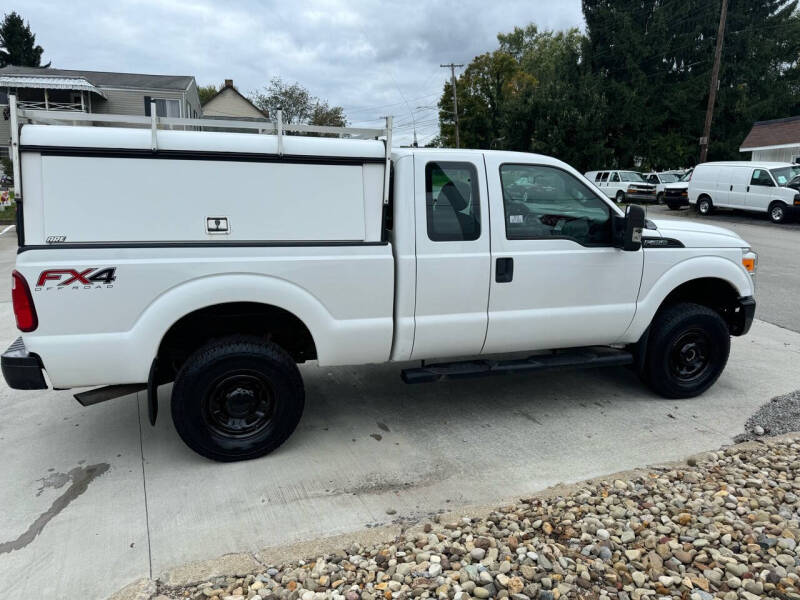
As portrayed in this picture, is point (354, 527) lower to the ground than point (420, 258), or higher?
lower

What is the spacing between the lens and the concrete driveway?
3119 mm

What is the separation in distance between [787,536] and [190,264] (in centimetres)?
347

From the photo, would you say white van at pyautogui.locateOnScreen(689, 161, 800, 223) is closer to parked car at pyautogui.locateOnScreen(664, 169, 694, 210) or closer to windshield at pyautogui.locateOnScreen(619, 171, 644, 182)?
parked car at pyautogui.locateOnScreen(664, 169, 694, 210)

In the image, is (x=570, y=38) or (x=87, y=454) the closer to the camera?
(x=87, y=454)

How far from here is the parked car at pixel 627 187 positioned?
27766 mm

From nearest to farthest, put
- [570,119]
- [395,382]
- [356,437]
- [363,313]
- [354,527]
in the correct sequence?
[354,527] < [363,313] < [356,437] < [395,382] < [570,119]

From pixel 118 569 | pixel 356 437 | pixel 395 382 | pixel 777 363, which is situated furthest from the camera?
pixel 777 363

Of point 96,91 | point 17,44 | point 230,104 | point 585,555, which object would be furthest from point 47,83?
point 585,555

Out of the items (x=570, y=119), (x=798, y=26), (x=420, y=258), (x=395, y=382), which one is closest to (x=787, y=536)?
(x=420, y=258)

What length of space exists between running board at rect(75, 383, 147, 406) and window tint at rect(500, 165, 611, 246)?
2700 mm

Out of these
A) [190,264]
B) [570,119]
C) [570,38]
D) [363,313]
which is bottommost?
[363,313]

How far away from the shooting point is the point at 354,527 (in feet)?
10.6

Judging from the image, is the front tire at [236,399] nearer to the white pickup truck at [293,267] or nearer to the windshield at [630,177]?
the white pickup truck at [293,267]

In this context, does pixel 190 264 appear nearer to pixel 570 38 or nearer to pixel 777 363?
pixel 777 363
